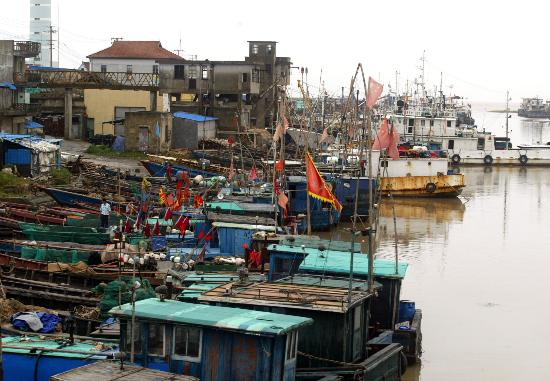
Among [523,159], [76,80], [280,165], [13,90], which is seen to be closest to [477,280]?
[280,165]

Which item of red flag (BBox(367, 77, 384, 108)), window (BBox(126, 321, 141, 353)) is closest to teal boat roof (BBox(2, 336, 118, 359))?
window (BBox(126, 321, 141, 353))

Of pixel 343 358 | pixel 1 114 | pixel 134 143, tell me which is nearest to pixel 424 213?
pixel 134 143

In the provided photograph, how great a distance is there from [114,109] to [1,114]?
45.5 feet

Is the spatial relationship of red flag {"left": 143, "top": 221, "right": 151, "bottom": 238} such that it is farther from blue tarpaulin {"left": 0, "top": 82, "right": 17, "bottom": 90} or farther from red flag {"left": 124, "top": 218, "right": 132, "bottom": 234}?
blue tarpaulin {"left": 0, "top": 82, "right": 17, "bottom": 90}

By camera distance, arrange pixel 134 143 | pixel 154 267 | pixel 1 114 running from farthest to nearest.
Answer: pixel 134 143, pixel 1 114, pixel 154 267

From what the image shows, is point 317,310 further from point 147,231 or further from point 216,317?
point 147,231

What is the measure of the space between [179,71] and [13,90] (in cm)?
1262

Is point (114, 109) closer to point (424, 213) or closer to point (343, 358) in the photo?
point (424, 213)

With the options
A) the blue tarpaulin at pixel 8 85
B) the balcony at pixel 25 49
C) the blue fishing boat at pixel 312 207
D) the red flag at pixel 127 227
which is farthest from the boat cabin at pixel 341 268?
the balcony at pixel 25 49

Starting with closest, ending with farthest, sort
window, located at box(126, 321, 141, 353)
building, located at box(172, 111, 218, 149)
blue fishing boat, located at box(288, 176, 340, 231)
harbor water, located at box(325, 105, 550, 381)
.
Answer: window, located at box(126, 321, 141, 353)
harbor water, located at box(325, 105, 550, 381)
blue fishing boat, located at box(288, 176, 340, 231)
building, located at box(172, 111, 218, 149)

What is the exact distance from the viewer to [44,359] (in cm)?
1268

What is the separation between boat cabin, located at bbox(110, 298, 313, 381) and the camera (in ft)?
38.8

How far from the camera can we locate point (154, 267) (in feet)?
66.6

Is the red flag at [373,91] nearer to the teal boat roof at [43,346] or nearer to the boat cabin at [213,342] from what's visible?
the boat cabin at [213,342]
